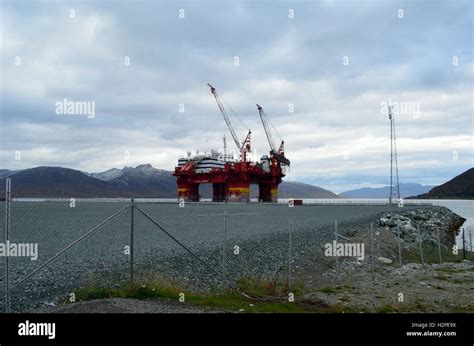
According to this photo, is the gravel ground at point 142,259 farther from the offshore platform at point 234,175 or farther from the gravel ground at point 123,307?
the offshore platform at point 234,175

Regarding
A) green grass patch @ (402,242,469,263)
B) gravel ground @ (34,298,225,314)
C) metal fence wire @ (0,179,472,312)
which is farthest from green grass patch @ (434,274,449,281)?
gravel ground @ (34,298,225,314)

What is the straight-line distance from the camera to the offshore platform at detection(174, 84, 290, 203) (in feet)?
384

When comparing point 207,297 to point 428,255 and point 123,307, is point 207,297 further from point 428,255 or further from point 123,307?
point 428,255

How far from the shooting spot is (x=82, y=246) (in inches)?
835

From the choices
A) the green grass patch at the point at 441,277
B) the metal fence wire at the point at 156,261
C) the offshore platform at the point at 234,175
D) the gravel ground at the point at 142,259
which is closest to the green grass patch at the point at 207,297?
the metal fence wire at the point at 156,261

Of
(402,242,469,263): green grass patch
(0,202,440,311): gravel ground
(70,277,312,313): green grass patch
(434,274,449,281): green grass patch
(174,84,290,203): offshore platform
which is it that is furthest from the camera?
(174,84,290,203): offshore platform

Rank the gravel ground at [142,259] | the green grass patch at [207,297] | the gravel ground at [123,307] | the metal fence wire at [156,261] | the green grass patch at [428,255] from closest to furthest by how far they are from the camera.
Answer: the gravel ground at [123,307] < the green grass patch at [207,297] < the metal fence wire at [156,261] < the gravel ground at [142,259] < the green grass patch at [428,255]

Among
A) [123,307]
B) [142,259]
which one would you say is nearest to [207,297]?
[123,307]

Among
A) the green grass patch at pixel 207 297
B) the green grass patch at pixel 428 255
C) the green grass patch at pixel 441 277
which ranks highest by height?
the green grass patch at pixel 207 297

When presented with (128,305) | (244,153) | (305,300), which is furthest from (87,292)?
(244,153)

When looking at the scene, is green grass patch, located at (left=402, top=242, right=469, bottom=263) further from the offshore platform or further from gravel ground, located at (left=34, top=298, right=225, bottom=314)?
the offshore platform

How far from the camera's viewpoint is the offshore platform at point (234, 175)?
384 feet

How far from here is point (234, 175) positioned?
118 m
